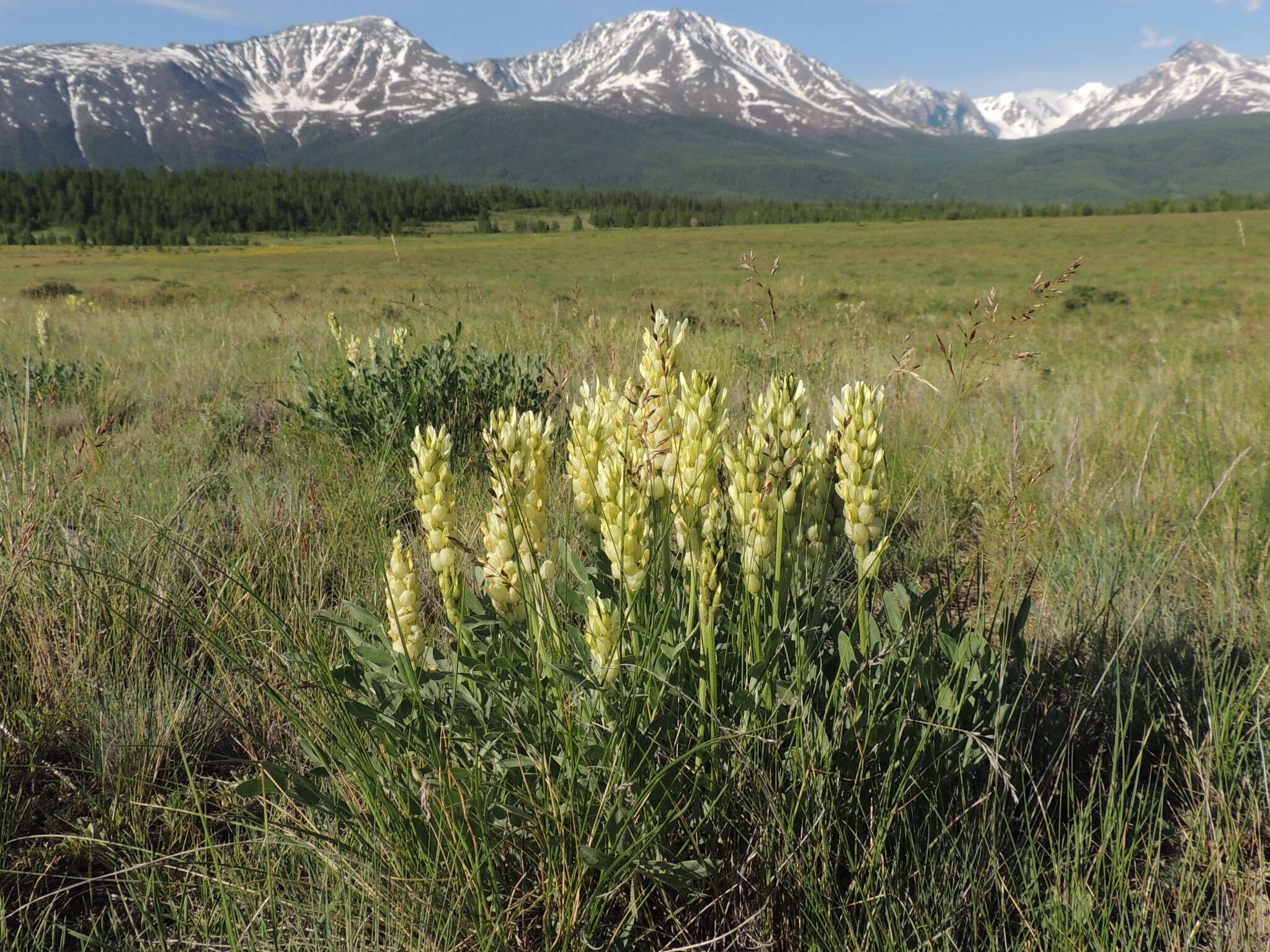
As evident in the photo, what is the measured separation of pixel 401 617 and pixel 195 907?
0.77m

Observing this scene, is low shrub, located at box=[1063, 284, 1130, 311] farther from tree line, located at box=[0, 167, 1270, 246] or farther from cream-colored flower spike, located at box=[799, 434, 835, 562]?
tree line, located at box=[0, 167, 1270, 246]

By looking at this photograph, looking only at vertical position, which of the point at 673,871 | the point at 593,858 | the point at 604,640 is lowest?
the point at 673,871

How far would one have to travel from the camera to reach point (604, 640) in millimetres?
1622

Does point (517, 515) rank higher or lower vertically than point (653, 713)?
higher

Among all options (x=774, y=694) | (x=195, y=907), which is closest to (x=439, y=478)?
(x=774, y=694)

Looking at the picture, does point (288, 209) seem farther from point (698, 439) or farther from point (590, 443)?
point (698, 439)

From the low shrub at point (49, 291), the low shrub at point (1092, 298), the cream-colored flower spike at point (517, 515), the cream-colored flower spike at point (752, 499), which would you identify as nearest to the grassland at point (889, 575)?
the cream-colored flower spike at point (752, 499)

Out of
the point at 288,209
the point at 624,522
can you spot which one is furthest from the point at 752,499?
the point at 288,209

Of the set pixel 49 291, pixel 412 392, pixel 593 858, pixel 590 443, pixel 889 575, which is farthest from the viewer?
pixel 49 291

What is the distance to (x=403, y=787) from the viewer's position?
164 centimetres

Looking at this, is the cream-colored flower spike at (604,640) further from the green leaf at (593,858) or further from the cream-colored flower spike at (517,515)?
the green leaf at (593,858)

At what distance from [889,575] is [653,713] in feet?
6.70

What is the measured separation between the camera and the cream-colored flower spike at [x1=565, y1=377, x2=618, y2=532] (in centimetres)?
173

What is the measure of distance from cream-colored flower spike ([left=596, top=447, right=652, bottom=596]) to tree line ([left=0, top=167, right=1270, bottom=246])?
102258 millimetres
